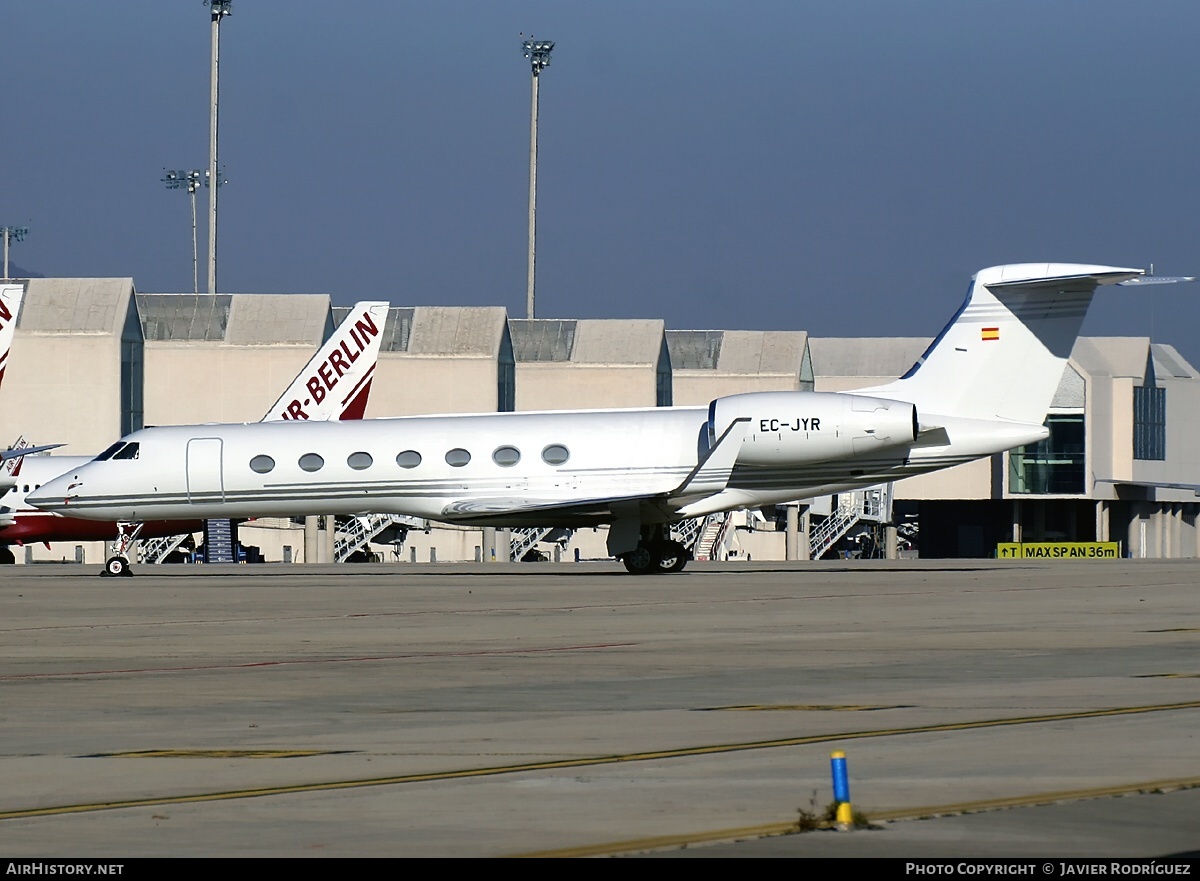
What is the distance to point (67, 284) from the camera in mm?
75438

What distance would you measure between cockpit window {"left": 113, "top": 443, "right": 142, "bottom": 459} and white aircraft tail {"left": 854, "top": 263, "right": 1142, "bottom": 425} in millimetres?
14699

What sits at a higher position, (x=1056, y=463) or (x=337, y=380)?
(x=337, y=380)

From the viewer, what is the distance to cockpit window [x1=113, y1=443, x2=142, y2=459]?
125ft

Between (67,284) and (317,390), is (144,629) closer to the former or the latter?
(317,390)

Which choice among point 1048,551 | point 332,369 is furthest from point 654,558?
point 1048,551

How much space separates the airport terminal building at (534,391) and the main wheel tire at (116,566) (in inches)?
966

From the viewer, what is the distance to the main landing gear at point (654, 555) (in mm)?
37906

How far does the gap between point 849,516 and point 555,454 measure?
52.1 meters

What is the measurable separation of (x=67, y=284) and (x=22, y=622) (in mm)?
53981

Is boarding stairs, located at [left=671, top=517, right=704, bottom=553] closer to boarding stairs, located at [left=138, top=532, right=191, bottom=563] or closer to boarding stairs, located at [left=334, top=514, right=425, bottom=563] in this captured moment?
boarding stairs, located at [left=334, top=514, right=425, bottom=563]

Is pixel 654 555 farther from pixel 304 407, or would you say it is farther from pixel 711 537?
pixel 711 537

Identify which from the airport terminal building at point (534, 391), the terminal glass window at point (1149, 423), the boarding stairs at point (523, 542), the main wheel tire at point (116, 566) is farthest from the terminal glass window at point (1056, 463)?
the main wheel tire at point (116, 566)

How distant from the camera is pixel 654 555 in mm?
38062

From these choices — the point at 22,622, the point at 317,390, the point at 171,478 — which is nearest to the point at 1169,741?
the point at 22,622
